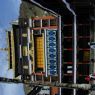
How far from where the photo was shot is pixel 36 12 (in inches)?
3329

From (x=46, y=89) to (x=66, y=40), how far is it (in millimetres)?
11691

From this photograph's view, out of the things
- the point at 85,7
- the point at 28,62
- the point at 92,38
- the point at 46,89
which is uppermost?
the point at 85,7

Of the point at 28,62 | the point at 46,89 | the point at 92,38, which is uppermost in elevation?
the point at 92,38

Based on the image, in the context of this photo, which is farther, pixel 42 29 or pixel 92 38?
pixel 42 29

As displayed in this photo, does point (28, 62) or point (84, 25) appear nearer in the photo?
point (84, 25)

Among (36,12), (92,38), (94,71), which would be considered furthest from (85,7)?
(36,12)

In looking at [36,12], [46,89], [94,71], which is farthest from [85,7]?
[36,12]

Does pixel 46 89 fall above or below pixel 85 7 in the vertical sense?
below

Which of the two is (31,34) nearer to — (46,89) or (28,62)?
(28,62)

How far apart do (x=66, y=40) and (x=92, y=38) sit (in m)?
9.72

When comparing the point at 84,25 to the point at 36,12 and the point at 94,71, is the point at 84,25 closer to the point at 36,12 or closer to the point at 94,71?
the point at 94,71

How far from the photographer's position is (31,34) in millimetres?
58656

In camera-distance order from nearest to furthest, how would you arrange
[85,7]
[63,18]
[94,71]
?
[94,71] → [85,7] → [63,18]

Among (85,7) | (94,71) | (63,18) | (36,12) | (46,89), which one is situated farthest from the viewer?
(36,12)
